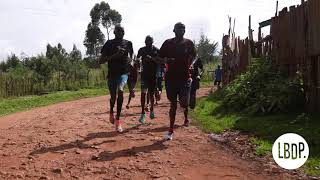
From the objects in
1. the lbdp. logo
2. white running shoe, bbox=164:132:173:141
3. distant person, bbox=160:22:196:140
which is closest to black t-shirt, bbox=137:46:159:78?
distant person, bbox=160:22:196:140

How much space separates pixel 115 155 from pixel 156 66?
3698mm

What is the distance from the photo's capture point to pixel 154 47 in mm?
10875

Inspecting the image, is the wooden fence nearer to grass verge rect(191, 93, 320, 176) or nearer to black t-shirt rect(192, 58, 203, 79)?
grass verge rect(191, 93, 320, 176)

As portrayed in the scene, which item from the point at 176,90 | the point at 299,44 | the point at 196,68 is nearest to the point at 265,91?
the point at 299,44

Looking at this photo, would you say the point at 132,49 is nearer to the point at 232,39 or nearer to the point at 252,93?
the point at 252,93

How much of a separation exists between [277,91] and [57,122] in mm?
4839

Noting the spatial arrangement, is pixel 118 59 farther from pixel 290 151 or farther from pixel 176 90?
pixel 290 151

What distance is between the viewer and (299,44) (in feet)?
36.1

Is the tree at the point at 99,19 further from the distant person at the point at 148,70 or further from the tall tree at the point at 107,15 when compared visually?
the distant person at the point at 148,70

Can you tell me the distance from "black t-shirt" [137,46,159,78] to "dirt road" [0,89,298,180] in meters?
1.12

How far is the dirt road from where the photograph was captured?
6.47 meters

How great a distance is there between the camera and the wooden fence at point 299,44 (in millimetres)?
10070

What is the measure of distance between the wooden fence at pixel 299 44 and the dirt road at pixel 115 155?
258 centimetres

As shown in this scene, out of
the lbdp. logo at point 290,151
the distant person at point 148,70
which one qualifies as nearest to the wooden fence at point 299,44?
the lbdp. logo at point 290,151
